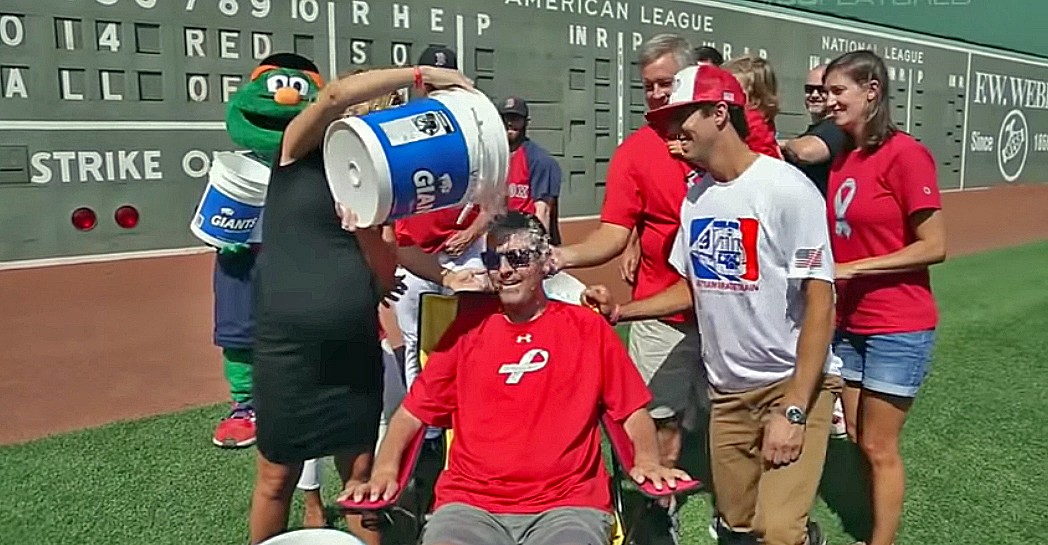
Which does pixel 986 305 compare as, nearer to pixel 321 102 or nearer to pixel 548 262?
pixel 548 262

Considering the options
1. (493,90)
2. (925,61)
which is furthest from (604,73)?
(925,61)

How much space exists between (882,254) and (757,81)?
730 millimetres

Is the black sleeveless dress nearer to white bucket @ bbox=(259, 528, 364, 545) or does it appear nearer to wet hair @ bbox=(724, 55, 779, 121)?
white bucket @ bbox=(259, 528, 364, 545)

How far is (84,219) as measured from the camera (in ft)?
16.8

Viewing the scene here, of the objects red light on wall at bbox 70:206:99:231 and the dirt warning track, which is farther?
red light on wall at bbox 70:206:99:231

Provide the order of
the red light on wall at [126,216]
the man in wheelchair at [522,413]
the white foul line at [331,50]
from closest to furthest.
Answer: the man in wheelchair at [522,413] → the red light on wall at [126,216] → the white foul line at [331,50]

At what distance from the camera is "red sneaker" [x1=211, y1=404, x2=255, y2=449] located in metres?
4.75

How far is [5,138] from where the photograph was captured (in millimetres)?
4770

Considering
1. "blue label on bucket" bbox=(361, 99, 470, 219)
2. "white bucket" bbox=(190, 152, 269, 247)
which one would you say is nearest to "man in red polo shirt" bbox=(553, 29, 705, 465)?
"blue label on bucket" bbox=(361, 99, 470, 219)

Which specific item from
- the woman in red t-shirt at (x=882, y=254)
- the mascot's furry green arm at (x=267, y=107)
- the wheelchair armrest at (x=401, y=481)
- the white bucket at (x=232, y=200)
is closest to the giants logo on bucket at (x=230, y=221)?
the white bucket at (x=232, y=200)

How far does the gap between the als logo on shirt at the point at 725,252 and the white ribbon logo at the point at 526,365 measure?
510 millimetres

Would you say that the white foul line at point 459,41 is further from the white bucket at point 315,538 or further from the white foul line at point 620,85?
the white bucket at point 315,538

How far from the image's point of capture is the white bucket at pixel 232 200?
388 centimetres

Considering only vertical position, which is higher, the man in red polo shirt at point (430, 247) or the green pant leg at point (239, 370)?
the man in red polo shirt at point (430, 247)
